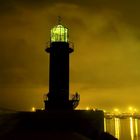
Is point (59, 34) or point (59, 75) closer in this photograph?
point (59, 75)

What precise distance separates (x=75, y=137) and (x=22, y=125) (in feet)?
19.0

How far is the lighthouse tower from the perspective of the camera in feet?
118

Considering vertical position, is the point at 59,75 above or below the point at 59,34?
below

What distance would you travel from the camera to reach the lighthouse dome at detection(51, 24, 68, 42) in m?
37.8

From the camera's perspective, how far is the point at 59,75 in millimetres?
36531

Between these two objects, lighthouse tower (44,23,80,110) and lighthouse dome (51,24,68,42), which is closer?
lighthouse tower (44,23,80,110)

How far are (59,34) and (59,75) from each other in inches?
174

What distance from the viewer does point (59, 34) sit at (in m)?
38.2

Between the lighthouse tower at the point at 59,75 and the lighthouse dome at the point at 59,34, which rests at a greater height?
the lighthouse dome at the point at 59,34

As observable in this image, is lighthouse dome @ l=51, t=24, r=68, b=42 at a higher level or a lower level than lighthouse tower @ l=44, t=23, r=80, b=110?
higher

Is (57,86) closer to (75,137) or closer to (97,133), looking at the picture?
(97,133)

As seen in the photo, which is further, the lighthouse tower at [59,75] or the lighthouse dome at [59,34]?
the lighthouse dome at [59,34]

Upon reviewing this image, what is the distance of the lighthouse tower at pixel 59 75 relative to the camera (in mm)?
36094

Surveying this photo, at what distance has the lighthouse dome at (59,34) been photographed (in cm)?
3784
